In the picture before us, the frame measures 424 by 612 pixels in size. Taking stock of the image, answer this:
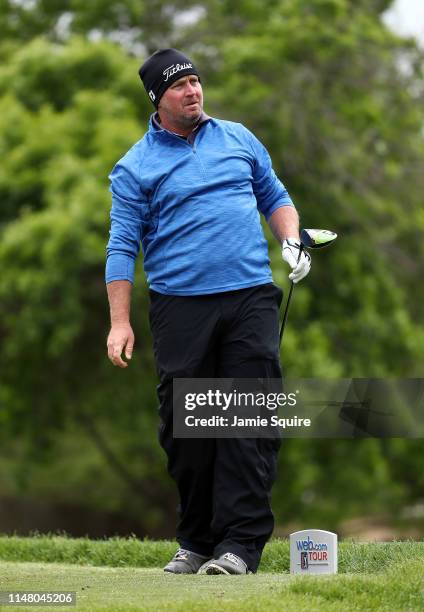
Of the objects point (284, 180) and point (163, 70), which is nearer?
point (163, 70)

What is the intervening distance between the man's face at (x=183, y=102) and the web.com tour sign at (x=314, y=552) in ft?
6.06

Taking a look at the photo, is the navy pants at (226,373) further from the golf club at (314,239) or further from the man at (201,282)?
the golf club at (314,239)

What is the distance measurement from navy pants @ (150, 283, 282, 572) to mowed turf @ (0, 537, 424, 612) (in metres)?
0.31

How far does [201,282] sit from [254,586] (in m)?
1.35

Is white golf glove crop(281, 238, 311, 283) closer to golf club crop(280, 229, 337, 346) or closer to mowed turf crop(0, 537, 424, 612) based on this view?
golf club crop(280, 229, 337, 346)

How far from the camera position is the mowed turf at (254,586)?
4.19m

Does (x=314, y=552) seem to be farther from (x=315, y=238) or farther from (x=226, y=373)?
(x=315, y=238)

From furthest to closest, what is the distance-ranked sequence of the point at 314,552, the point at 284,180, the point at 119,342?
1. the point at 284,180
2. the point at 314,552
3. the point at 119,342

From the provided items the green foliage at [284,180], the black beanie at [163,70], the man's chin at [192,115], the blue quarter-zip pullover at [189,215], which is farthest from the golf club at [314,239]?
the green foliage at [284,180]

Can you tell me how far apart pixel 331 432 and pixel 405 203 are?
12361mm

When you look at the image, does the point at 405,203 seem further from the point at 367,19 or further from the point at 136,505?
the point at 136,505

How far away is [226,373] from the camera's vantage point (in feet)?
17.9

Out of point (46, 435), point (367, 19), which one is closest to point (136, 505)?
point (46, 435)

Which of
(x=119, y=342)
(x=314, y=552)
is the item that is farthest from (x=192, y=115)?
(x=314, y=552)
